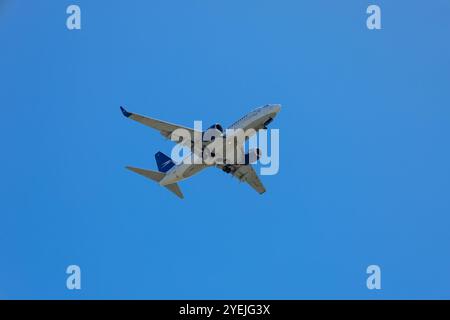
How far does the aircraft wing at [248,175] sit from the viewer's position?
63.0 m

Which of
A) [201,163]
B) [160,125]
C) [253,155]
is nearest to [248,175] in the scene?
[253,155]

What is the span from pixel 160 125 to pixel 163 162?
27.0 ft

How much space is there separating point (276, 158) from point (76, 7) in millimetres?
22226

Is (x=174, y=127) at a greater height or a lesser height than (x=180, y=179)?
greater

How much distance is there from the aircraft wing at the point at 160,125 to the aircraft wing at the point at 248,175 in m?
6.87

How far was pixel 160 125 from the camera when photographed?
2221 inches

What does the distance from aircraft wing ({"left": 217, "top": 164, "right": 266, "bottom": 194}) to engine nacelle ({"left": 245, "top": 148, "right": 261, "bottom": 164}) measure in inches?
101

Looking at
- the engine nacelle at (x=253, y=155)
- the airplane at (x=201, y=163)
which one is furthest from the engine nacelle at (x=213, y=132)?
the engine nacelle at (x=253, y=155)

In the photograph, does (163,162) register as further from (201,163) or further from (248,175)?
(248,175)

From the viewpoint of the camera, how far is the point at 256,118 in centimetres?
5416

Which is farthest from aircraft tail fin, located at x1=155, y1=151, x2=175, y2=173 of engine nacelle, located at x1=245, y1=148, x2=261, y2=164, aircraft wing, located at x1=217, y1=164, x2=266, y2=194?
engine nacelle, located at x1=245, y1=148, x2=261, y2=164
